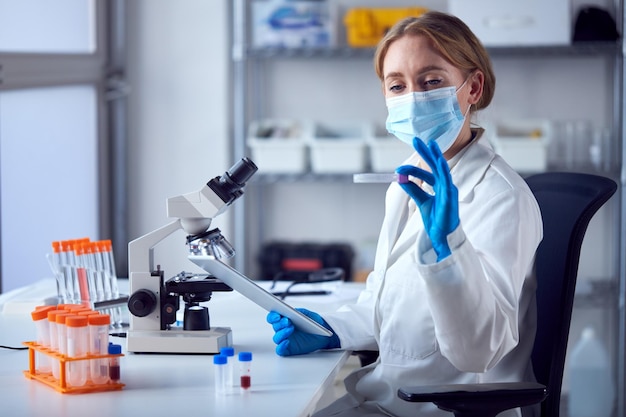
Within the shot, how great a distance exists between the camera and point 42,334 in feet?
4.82

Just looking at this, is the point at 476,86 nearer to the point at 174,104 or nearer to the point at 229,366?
the point at 229,366

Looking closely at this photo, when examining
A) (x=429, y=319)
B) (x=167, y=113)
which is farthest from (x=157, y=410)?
(x=167, y=113)

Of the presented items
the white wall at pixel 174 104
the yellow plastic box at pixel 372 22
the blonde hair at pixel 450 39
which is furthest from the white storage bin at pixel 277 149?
the blonde hair at pixel 450 39

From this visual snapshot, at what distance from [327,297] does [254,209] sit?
1.74 m

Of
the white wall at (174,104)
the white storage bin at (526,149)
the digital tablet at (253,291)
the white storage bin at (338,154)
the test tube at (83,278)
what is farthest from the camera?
the white wall at (174,104)

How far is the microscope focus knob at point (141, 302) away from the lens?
1597mm

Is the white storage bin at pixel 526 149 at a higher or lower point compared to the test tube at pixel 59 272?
higher

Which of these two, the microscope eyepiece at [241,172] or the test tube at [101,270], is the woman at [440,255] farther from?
the test tube at [101,270]

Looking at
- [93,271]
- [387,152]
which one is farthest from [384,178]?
[387,152]

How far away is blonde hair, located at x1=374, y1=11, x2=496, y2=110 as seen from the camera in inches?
66.9

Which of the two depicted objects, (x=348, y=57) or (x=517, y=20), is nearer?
(x=517, y=20)

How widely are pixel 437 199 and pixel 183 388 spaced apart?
1.64 ft

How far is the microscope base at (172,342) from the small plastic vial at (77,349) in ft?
0.74

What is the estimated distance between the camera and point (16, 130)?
10.0ft
